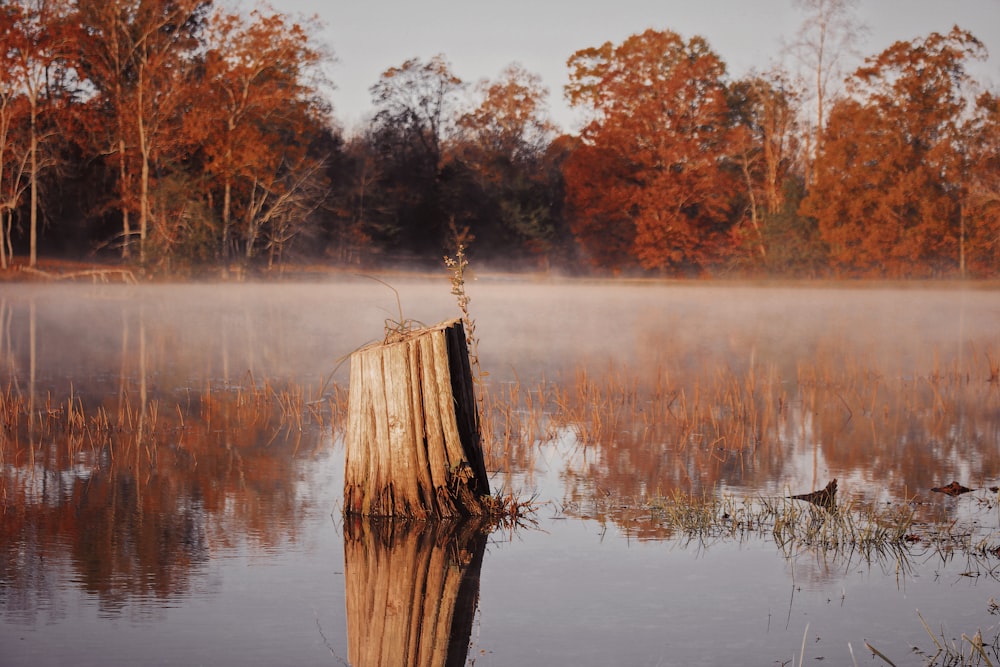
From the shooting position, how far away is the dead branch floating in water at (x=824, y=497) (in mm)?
7148

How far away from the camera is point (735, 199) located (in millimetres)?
49969

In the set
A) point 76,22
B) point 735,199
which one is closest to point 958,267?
point 735,199

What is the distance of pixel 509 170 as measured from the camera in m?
53.1

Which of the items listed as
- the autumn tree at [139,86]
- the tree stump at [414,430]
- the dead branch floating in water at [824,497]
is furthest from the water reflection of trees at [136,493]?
the autumn tree at [139,86]

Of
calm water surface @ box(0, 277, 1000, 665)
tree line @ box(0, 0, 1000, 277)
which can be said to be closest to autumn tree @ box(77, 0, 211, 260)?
tree line @ box(0, 0, 1000, 277)

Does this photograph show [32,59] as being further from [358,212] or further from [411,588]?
[411,588]

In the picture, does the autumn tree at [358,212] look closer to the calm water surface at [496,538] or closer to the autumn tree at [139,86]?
the autumn tree at [139,86]

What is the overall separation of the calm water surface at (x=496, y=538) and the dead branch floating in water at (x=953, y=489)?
4.2 inches

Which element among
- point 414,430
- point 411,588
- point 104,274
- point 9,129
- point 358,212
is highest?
point 9,129

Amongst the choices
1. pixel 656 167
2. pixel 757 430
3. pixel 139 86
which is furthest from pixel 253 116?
pixel 757 430

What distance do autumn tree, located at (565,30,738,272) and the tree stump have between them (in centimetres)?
4040

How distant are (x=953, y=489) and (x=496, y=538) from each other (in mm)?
3366

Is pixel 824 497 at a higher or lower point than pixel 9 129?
lower

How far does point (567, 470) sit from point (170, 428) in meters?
3.89
